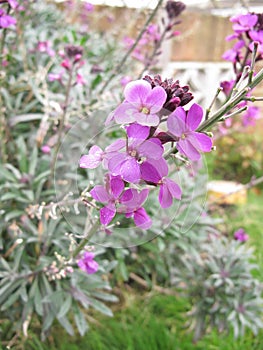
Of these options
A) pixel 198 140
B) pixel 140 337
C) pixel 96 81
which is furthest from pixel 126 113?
pixel 96 81

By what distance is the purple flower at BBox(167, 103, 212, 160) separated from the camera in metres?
0.77

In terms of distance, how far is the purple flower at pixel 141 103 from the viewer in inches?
30.2

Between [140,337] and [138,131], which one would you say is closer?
[138,131]

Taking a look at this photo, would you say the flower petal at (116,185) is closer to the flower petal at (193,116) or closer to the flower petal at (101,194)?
the flower petal at (101,194)

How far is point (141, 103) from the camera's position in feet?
2.55

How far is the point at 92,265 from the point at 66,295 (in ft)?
1.22

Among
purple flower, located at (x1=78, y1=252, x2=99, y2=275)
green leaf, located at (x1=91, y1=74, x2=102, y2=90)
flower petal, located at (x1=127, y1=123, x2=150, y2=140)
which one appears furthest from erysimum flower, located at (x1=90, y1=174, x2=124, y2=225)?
green leaf, located at (x1=91, y1=74, x2=102, y2=90)

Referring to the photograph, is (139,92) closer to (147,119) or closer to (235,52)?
(147,119)

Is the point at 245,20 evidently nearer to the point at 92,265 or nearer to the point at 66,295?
the point at 92,265

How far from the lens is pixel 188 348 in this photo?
1.88m

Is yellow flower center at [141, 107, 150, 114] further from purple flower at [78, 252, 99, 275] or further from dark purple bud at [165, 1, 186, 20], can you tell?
dark purple bud at [165, 1, 186, 20]

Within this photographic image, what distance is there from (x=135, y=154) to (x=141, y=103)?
89 millimetres

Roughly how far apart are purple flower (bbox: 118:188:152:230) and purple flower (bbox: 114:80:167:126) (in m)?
0.16

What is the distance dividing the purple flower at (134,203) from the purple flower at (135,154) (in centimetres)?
8
